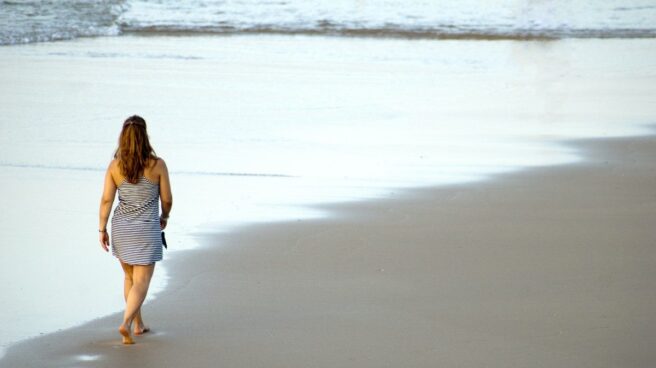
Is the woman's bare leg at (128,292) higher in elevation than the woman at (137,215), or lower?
lower

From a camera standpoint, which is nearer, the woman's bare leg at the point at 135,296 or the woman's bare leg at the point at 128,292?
the woman's bare leg at the point at 135,296

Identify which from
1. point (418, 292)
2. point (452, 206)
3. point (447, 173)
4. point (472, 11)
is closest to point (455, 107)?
point (447, 173)

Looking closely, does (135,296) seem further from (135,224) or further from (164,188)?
(164,188)

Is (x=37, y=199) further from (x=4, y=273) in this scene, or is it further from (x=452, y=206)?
(x=452, y=206)

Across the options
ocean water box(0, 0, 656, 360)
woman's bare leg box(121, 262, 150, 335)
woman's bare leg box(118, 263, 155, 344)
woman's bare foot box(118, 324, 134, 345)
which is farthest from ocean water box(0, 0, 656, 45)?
woman's bare foot box(118, 324, 134, 345)

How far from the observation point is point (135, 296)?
6.83 meters

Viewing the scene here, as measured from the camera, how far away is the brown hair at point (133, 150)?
6750mm

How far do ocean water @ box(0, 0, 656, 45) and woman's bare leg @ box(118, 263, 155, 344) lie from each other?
2160 cm

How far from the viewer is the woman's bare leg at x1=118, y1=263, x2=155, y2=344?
22.2ft

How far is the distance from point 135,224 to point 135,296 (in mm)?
396

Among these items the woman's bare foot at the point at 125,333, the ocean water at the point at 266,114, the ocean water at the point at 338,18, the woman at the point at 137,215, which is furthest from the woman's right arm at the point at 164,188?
the ocean water at the point at 338,18

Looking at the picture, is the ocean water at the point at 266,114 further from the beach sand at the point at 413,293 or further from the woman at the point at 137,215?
the woman at the point at 137,215

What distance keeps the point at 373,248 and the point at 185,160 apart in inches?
177

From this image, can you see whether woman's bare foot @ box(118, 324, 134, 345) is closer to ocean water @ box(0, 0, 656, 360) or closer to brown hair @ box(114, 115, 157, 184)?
ocean water @ box(0, 0, 656, 360)
